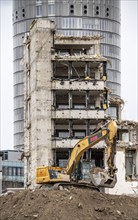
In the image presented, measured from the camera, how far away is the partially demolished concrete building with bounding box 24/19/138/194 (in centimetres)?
10181

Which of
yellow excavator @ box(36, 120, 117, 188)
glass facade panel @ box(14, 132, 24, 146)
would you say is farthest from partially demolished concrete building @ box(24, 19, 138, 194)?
glass facade panel @ box(14, 132, 24, 146)

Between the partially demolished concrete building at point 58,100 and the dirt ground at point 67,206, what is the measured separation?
31039 mm

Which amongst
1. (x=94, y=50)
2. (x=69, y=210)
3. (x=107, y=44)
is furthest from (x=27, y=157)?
(x=107, y=44)

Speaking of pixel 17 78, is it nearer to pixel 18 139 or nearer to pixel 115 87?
pixel 18 139

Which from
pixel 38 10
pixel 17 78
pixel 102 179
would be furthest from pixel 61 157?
pixel 38 10

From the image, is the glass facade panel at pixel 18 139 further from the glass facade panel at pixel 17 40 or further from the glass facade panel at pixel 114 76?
the glass facade panel at pixel 114 76

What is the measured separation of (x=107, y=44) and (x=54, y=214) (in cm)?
13576

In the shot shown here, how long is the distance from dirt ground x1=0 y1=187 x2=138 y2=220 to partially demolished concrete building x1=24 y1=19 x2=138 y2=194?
1222 inches

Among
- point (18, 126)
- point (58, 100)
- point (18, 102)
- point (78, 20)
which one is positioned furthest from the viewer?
point (78, 20)

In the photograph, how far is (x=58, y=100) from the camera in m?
107

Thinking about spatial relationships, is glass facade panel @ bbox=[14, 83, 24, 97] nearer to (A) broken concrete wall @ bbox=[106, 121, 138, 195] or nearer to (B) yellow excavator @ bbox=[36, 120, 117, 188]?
(A) broken concrete wall @ bbox=[106, 121, 138, 195]

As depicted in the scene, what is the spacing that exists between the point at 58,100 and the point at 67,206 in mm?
Result: 43290

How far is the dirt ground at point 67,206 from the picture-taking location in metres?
63.9

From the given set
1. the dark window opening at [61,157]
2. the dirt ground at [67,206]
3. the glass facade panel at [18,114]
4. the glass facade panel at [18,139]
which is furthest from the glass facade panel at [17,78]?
the dirt ground at [67,206]
